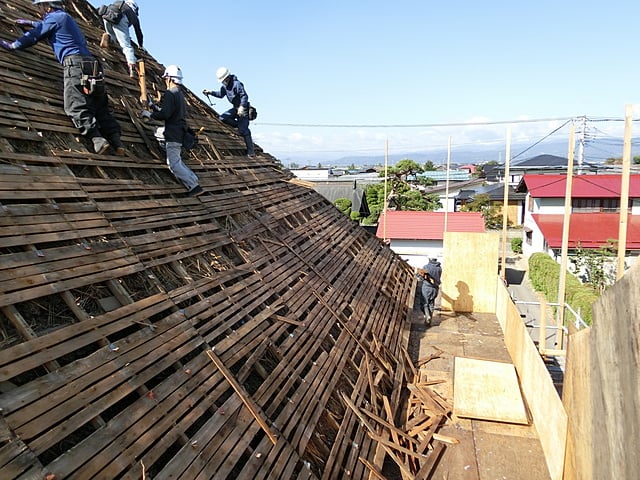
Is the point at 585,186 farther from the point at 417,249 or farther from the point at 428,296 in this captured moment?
the point at 428,296

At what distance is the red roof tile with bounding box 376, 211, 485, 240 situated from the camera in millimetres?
25538

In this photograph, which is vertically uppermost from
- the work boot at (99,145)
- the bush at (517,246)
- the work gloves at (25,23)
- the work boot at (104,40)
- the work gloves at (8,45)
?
the work boot at (104,40)

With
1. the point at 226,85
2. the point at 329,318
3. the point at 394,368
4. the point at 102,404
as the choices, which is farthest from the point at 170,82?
the point at 394,368

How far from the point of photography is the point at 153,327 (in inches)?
147

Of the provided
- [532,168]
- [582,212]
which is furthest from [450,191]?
[582,212]

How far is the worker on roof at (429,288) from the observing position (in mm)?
11734

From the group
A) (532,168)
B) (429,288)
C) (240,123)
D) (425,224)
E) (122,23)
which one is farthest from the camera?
(532,168)

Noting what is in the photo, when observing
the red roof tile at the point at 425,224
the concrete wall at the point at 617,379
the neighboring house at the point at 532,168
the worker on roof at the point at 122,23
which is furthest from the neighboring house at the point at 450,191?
the concrete wall at the point at 617,379

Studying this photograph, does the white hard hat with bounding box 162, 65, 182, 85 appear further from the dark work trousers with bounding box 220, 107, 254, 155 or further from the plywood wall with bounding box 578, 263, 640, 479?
the plywood wall with bounding box 578, 263, 640, 479

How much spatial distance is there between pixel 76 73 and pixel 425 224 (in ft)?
79.3

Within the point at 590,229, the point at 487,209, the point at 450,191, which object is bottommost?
the point at 590,229

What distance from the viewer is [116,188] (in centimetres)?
475

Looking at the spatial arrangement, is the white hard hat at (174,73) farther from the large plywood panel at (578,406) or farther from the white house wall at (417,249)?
the white house wall at (417,249)

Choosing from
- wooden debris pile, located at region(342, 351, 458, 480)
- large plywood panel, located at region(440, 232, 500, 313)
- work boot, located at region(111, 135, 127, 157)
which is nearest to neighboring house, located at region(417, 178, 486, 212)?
large plywood panel, located at region(440, 232, 500, 313)
